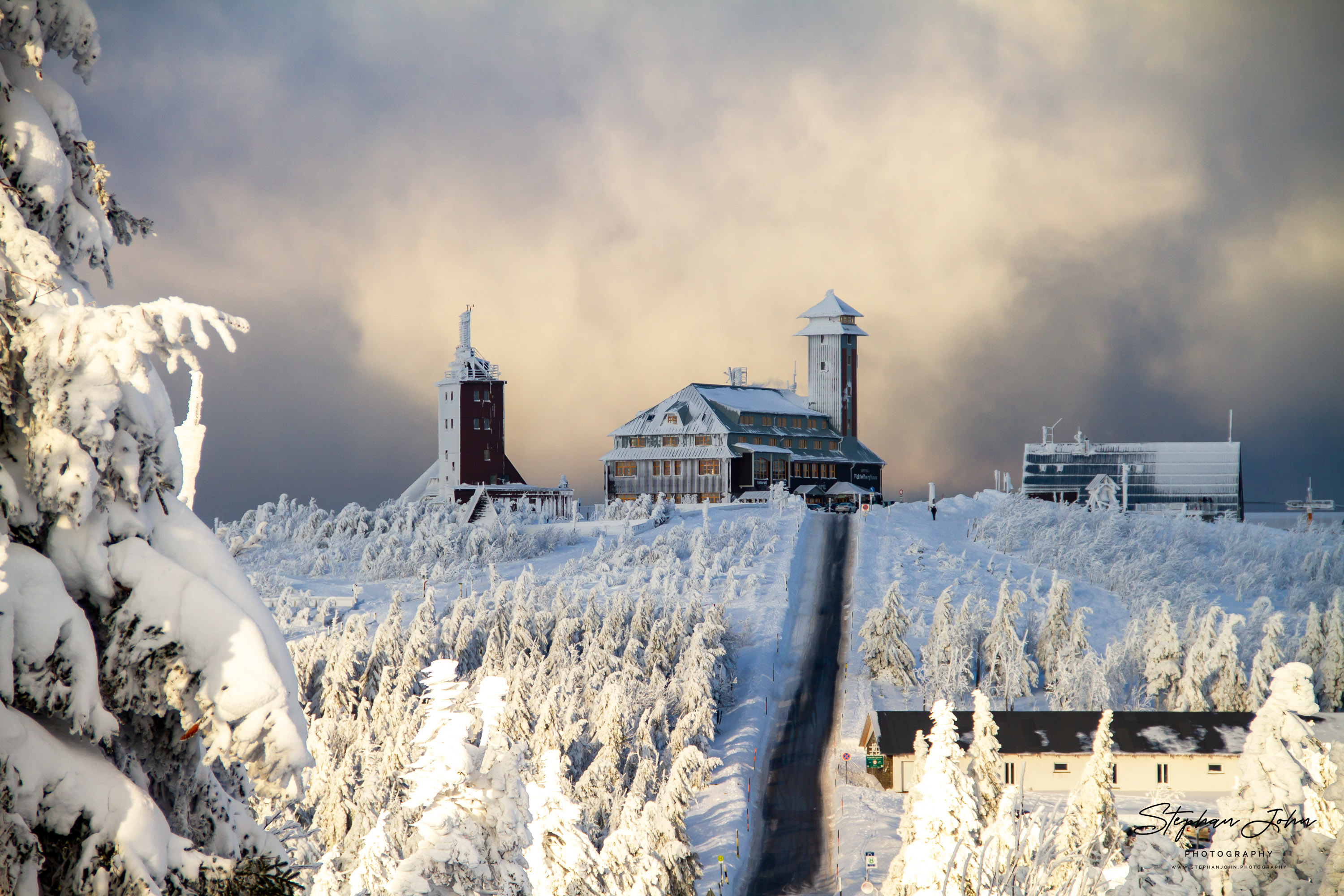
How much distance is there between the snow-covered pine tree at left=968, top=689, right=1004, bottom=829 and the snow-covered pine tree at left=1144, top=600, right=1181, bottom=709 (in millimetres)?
16277

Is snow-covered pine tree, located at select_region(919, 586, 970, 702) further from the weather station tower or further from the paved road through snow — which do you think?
the weather station tower

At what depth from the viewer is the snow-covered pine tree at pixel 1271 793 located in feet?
62.6

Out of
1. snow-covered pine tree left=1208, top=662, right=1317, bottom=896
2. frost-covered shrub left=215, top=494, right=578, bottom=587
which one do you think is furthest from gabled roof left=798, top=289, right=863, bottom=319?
snow-covered pine tree left=1208, top=662, right=1317, bottom=896

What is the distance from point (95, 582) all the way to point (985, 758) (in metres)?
30.1

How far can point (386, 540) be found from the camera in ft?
198

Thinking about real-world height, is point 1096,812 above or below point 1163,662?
below

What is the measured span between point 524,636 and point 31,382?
4064 cm

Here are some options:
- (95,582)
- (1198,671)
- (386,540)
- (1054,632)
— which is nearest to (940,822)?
(95,582)

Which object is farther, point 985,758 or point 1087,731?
point 1087,731

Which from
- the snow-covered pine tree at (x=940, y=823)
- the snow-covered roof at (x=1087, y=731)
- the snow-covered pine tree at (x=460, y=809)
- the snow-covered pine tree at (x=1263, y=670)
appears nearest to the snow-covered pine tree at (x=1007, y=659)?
the snow-covered roof at (x=1087, y=731)

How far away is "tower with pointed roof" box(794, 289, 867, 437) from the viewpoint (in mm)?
82562

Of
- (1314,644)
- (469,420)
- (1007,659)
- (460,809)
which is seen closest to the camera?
(460,809)

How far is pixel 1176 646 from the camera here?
46000 mm

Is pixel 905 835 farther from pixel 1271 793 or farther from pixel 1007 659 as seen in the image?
pixel 1007 659
